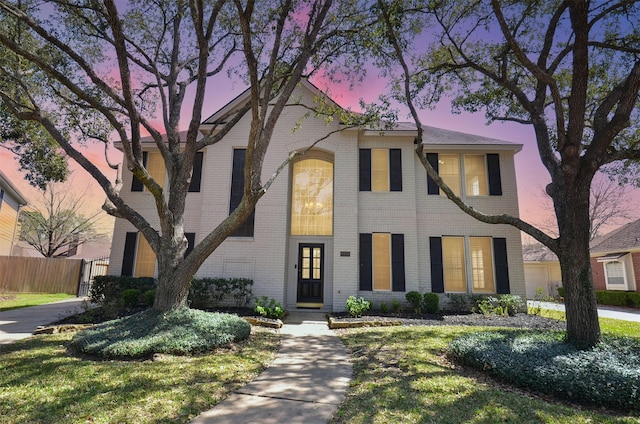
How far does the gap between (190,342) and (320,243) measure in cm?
699

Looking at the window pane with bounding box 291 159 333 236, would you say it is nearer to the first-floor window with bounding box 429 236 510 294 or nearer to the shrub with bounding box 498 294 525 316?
the first-floor window with bounding box 429 236 510 294

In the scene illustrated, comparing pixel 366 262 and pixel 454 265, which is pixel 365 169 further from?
pixel 454 265

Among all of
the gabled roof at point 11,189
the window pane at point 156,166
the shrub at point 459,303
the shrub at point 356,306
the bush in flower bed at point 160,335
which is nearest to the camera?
the bush in flower bed at point 160,335

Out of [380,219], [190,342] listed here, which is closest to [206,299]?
[190,342]

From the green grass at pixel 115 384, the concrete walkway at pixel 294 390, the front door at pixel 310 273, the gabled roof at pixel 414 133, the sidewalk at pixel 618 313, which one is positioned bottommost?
the sidewalk at pixel 618 313

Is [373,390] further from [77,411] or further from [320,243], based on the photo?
[320,243]

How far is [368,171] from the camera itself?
1295cm

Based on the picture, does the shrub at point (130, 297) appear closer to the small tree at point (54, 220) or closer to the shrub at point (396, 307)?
the shrub at point (396, 307)

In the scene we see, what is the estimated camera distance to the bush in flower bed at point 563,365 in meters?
4.12

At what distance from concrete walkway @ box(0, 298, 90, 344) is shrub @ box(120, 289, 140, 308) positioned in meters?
1.42

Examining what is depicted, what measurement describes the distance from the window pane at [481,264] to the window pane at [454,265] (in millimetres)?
380

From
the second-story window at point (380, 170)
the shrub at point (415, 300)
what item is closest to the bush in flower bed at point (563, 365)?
the shrub at point (415, 300)

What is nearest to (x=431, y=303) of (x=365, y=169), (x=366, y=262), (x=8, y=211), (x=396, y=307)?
(x=396, y=307)

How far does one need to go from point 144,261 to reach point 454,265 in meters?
12.1
